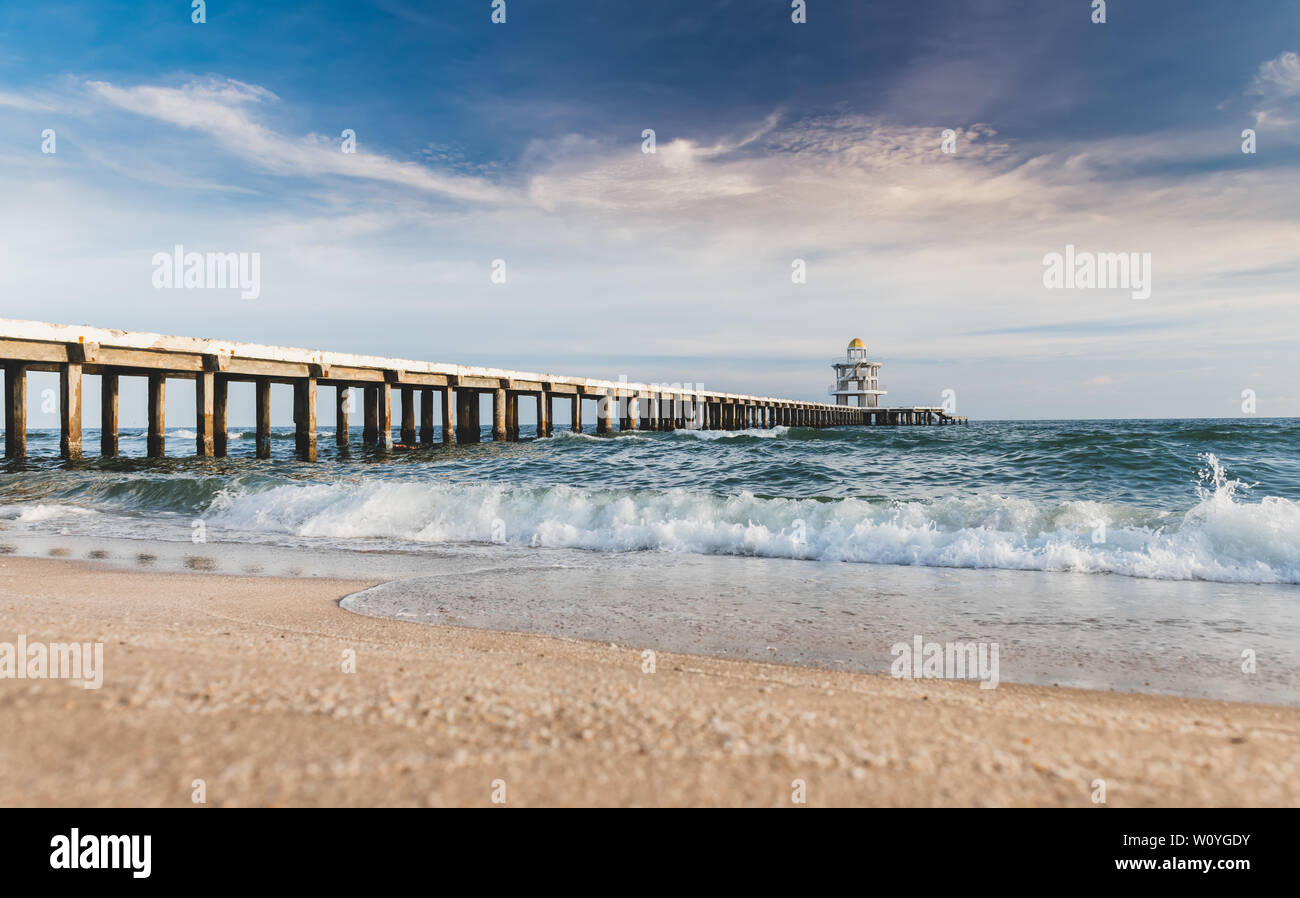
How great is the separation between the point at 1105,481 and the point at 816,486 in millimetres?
5294

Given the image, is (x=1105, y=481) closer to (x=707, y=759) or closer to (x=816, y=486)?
(x=816, y=486)

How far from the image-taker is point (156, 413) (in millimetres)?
20719

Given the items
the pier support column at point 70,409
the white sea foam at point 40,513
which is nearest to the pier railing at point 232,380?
the pier support column at point 70,409

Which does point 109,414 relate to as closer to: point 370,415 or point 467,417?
point 370,415

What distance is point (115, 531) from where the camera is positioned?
10.4 metres

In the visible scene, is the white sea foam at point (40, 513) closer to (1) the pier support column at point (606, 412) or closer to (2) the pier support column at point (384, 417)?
(2) the pier support column at point (384, 417)

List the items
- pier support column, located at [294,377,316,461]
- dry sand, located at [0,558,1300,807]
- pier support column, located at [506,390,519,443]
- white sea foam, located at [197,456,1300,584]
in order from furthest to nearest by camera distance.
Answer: pier support column, located at [506,390,519,443], pier support column, located at [294,377,316,461], white sea foam, located at [197,456,1300,584], dry sand, located at [0,558,1300,807]

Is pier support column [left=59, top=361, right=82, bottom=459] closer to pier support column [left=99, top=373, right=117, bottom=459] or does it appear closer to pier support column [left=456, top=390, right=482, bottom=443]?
pier support column [left=99, top=373, right=117, bottom=459]

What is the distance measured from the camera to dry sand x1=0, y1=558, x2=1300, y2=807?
2.00 metres

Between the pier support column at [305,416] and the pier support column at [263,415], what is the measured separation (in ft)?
3.19

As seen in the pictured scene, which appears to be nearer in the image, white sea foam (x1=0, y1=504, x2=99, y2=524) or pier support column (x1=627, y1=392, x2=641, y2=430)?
white sea foam (x1=0, y1=504, x2=99, y2=524)

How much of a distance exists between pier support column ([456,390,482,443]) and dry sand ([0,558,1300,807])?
28.0m

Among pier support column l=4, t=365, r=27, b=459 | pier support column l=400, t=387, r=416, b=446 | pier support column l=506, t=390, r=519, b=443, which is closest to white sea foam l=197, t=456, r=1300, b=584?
pier support column l=4, t=365, r=27, b=459
